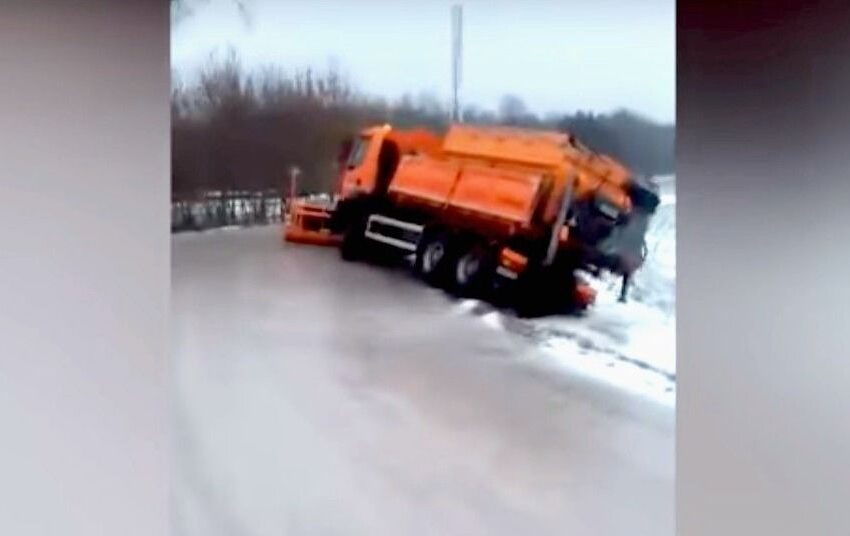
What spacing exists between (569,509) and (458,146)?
598mm

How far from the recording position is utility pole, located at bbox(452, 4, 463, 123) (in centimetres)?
188

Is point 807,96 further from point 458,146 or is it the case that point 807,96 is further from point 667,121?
point 458,146

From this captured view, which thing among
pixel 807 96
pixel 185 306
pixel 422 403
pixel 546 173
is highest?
pixel 807 96

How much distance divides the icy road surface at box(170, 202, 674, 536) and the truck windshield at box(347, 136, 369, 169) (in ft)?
0.48

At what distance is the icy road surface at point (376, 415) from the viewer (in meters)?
1.73

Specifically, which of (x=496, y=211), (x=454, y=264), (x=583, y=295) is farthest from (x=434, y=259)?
(x=583, y=295)

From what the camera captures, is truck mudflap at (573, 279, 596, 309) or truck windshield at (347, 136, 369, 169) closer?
truck windshield at (347, 136, 369, 169)

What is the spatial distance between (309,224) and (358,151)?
0.45ft

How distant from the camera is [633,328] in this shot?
1962 millimetres

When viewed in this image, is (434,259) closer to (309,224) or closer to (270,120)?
(309,224)

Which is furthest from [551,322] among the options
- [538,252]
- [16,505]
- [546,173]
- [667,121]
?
[16,505]

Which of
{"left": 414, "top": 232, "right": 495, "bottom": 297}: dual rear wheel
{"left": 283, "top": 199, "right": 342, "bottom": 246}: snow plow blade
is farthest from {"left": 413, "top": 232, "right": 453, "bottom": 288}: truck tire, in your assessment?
{"left": 283, "top": 199, "right": 342, "bottom": 246}: snow plow blade

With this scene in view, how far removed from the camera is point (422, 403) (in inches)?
71.9

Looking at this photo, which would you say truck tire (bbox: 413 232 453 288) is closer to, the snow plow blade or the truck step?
the truck step
